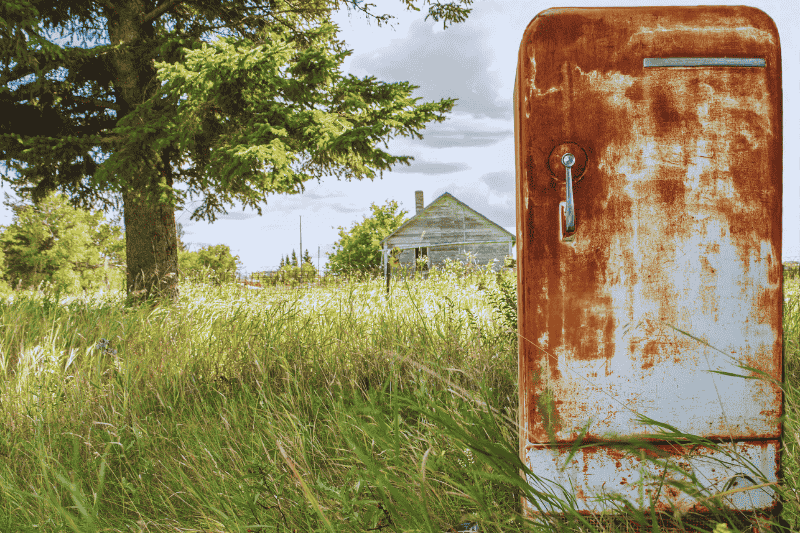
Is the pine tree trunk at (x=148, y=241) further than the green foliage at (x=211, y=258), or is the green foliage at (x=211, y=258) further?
the green foliage at (x=211, y=258)

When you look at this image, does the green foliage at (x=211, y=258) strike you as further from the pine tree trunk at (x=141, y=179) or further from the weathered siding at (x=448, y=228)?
the pine tree trunk at (x=141, y=179)

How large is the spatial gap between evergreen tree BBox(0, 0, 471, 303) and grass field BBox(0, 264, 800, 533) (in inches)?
95.3

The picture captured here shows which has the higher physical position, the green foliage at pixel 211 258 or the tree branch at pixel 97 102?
the tree branch at pixel 97 102

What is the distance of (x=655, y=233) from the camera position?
1.58 m

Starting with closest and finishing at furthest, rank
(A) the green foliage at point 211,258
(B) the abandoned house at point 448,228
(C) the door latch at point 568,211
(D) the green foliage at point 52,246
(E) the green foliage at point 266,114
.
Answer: (C) the door latch at point 568,211, (E) the green foliage at point 266,114, (D) the green foliage at point 52,246, (B) the abandoned house at point 448,228, (A) the green foliage at point 211,258

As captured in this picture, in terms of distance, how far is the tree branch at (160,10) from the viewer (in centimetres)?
787

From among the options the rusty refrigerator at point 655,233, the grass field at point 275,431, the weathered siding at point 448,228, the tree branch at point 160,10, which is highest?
the tree branch at point 160,10

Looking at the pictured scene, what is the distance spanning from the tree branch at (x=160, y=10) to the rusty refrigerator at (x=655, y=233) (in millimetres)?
8498

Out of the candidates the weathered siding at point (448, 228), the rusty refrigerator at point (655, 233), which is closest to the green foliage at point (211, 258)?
the weathered siding at point (448, 228)

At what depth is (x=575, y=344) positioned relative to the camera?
62.6 inches

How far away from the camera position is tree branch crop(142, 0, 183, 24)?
7.87 meters

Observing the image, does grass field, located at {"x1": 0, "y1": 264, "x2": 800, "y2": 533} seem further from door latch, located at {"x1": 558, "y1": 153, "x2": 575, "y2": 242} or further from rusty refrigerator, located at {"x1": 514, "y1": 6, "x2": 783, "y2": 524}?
door latch, located at {"x1": 558, "y1": 153, "x2": 575, "y2": 242}

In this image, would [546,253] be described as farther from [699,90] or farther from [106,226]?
[106,226]

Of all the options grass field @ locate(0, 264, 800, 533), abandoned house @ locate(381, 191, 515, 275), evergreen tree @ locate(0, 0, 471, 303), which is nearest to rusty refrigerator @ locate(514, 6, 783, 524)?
grass field @ locate(0, 264, 800, 533)
